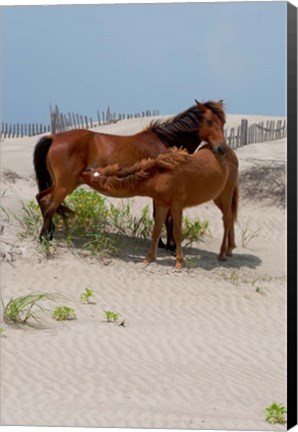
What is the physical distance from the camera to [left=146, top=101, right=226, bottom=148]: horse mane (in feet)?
35.7

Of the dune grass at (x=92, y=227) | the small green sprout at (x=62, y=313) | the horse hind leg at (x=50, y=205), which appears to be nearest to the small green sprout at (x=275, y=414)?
the small green sprout at (x=62, y=313)

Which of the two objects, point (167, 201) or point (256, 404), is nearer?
point (256, 404)

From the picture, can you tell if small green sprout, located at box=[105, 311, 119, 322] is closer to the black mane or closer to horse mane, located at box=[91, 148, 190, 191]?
horse mane, located at box=[91, 148, 190, 191]

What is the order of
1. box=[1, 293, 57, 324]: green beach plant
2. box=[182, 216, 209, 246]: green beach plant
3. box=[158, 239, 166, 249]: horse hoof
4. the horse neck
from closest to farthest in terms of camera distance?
1. box=[1, 293, 57, 324]: green beach plant
2. the horse neck
3. box=[158, 239, 166, 249]: horse hoof
4. box=[182, 216, 209, 246]: green beach plant

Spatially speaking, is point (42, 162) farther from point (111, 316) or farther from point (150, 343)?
point (150, 343)

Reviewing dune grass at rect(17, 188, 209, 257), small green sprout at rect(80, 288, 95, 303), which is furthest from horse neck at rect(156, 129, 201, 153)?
small green sprout at rect(80, 288, 95, 303)

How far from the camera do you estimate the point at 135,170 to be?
33.1 ft

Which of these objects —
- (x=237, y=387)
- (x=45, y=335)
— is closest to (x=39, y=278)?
(x=45, y=335)

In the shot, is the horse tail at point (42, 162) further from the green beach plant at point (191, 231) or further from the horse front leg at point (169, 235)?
the green beach plant at point (191, 231)

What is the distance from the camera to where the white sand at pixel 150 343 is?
6.86m

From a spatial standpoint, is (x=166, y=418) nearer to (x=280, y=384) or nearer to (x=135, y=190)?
(x=280, y=384)

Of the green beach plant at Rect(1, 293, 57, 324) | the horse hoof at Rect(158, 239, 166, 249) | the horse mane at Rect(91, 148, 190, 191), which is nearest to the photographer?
the green beach plant at Rect(1, 293, 57, 324)

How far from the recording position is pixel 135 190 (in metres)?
10.1

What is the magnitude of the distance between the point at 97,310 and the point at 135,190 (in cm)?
166
